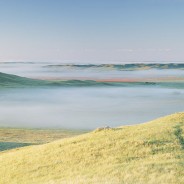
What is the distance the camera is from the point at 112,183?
81.2 feet

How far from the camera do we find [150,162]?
2822 cm

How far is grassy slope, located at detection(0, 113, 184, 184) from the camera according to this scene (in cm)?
2617

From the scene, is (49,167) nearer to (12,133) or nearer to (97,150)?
(97,150)

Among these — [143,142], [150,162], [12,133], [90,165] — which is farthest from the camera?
[12,133]

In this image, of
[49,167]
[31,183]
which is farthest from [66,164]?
[31,183]

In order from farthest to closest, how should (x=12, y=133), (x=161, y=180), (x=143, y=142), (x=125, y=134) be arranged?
(x=12, y=133), (x=125, y=134), (x=143, y=142), (x=161, y=180)

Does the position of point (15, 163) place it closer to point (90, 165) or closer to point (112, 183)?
point (90, 165)

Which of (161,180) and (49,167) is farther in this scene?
(49,167)

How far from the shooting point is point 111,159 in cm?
3028

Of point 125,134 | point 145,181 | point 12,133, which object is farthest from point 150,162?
point 12,133

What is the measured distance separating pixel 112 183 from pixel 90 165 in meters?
5.49

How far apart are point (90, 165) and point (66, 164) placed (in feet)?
7.76

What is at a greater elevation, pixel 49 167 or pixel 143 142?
pixel 143 142

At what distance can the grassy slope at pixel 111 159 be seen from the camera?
1030 inches
